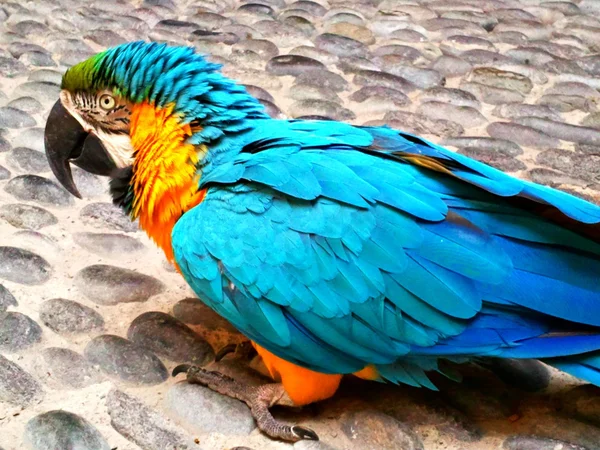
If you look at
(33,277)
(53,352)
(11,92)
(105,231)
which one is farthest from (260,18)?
(53,352)

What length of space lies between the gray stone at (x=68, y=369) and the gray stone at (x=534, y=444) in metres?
0.95

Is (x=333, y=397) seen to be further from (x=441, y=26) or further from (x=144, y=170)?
(x=441, y=26)

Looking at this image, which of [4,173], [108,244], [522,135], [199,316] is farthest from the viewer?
[522,135]

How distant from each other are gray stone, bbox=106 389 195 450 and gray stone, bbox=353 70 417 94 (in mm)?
1889

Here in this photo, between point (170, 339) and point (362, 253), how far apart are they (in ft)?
2.08

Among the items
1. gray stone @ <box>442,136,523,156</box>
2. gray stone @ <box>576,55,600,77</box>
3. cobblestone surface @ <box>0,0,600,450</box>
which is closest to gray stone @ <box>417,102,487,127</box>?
cobblestone surface @ <box>0,0,600,450</box>

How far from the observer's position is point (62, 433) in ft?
5.33

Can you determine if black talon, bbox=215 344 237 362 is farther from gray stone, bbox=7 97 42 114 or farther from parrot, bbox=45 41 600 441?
gray stone, bbox=7 97 42 114

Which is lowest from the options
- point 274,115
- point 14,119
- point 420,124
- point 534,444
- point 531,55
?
point 14,119

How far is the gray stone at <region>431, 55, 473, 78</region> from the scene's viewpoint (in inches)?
133

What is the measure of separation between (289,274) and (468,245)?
14.7 inches

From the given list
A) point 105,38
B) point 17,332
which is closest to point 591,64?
point 105,38

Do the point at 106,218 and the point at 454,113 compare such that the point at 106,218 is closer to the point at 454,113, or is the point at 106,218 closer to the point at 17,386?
the point at 17,386

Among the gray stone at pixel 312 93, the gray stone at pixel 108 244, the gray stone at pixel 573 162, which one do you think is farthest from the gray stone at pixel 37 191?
the gray stone at pixel 573 162
